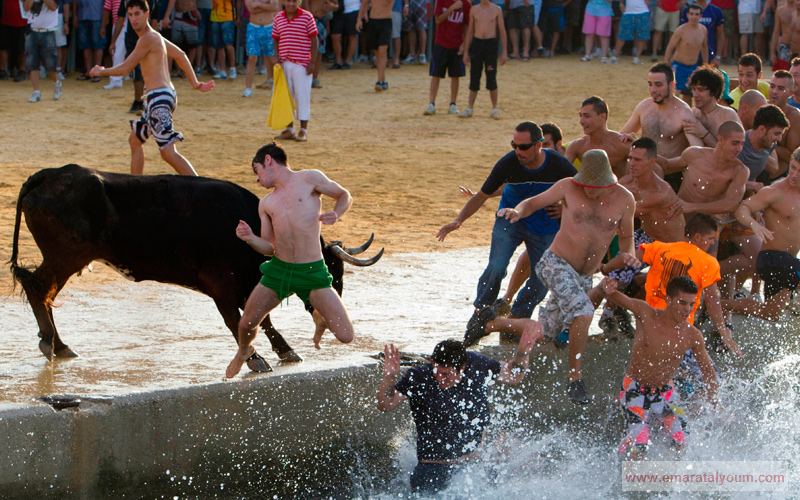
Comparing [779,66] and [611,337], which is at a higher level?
[779,66]

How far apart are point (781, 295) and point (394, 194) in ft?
18.0

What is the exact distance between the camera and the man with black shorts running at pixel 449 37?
15.8 meters

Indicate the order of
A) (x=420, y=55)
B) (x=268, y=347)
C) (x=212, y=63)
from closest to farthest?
(x=268, y=347) < (x=212, y=63) < (x=420, y=55)

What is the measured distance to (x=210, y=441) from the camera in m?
5.88

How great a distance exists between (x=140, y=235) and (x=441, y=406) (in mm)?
2286

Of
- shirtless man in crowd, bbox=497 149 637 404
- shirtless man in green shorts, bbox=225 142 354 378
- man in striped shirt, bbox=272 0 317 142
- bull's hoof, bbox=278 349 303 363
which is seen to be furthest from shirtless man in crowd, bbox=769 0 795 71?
shirtless man in green shorts, bbox=225 142 354 378

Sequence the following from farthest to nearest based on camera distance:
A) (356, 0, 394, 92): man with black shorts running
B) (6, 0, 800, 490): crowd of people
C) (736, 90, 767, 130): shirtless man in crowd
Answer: (356, 0, 394, 92): man with black shorts running < (736, 90, 767, 130): shirtless man in crowd < (6, 0, 800, 490): crowd of people

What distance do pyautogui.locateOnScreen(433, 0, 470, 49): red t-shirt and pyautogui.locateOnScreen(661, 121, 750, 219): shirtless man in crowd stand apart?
895 cm

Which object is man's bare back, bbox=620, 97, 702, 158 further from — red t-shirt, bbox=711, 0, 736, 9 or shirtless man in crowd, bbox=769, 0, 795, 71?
red t-shirt, bbox=711, 0, 736, 9

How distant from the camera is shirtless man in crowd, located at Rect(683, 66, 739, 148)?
306 inches

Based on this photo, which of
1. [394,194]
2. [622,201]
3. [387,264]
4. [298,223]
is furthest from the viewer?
[394,194]

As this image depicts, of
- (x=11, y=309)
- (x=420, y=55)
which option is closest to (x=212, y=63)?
(x=420, y=55)

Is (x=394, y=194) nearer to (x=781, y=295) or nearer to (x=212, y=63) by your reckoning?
(x=781, y=295)

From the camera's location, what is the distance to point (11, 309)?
7410mm
